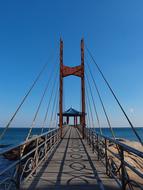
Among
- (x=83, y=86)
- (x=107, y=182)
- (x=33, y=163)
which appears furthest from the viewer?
(x=83, y=86)

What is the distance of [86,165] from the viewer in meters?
6.57

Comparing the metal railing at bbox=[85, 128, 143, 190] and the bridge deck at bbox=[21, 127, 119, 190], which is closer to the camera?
the metal railing at bbox=[85, 128, 143, 190]

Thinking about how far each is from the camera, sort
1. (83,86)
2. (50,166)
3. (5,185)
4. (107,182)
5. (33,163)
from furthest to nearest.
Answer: (83,86), (50,166), (33,163), (107,182), (5,185)

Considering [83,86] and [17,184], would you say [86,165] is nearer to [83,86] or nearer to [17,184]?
[17,184]

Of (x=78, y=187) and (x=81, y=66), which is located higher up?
(x=81, y=66)

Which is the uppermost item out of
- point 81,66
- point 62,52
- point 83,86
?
point 62,52

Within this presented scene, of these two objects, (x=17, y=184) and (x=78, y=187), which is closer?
(x=17, y=184)

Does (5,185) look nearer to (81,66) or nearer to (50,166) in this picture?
(50,166)

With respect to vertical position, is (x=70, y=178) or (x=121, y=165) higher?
(x=121, y=165)

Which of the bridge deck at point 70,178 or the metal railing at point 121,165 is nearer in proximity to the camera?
Result: the metal railing at point 121,165

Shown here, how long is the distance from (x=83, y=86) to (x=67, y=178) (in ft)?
39.3

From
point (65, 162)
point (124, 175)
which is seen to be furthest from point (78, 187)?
point (65, 162)

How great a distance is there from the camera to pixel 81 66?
17141 mm

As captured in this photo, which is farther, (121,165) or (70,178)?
(70,178)
